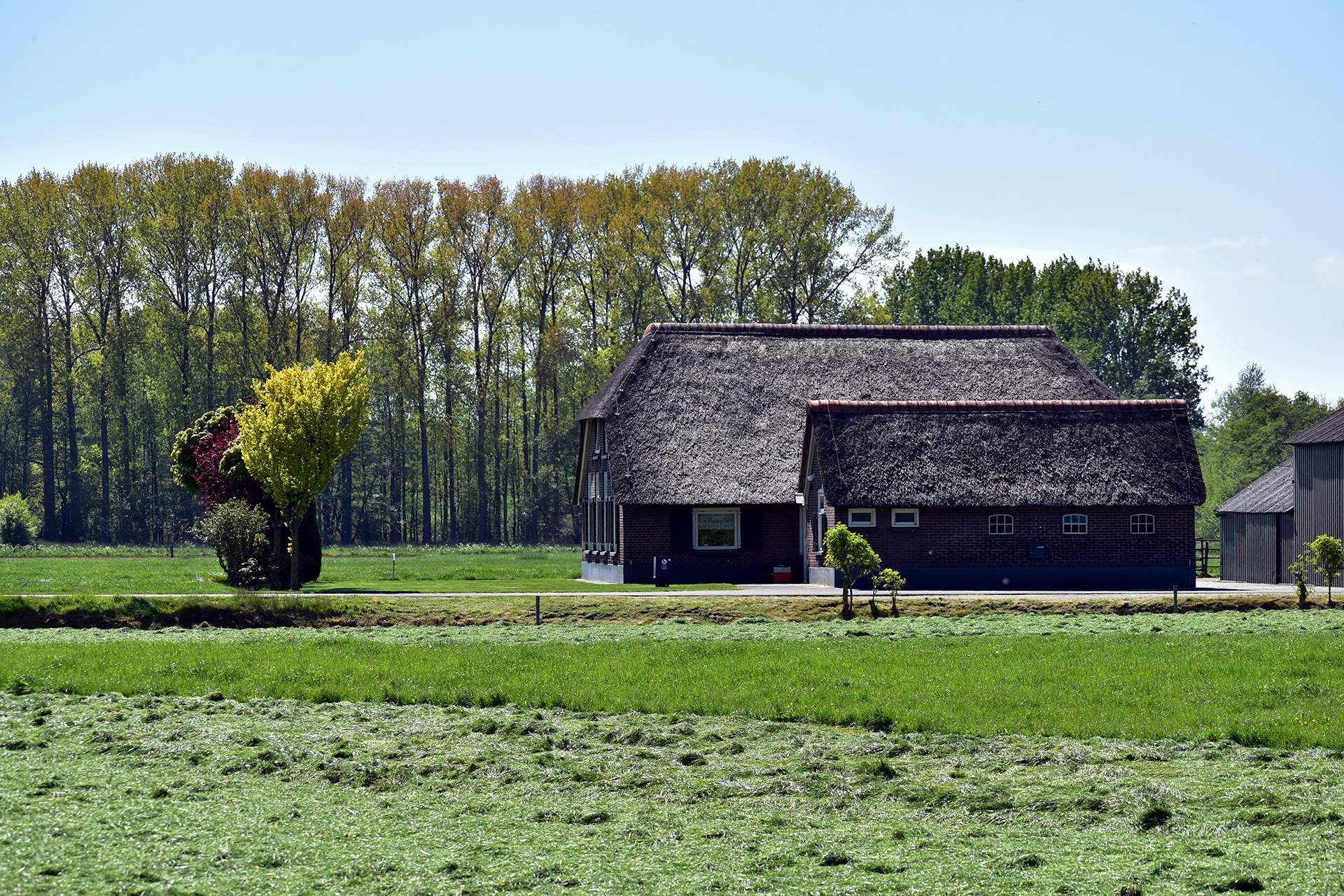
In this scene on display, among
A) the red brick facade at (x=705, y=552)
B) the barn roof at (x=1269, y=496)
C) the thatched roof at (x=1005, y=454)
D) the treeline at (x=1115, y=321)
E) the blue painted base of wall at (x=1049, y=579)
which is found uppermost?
the treeline at (x=1115, y=321)

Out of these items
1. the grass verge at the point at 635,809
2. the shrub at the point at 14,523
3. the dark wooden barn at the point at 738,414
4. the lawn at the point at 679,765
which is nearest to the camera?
the grass verge at the point at 635,809

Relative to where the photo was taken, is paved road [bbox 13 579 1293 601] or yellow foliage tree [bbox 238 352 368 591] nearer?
paved road [bbox 13 579 1293 601]

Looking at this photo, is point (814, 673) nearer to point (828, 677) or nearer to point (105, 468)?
point (828, 677)

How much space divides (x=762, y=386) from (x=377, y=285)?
114ft

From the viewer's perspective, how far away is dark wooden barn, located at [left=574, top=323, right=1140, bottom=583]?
4706cm

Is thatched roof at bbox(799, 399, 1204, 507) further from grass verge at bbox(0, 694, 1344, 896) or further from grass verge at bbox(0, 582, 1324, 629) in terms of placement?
grass verge at bbox(0, 694, 1344, 896)

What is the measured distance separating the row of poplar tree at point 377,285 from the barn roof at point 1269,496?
106 feet

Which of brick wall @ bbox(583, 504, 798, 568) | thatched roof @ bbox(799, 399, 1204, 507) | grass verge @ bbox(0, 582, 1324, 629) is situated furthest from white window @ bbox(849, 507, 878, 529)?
grass verge @ bbox(0, 582, 1324, 629)

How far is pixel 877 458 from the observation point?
4372 centimetres

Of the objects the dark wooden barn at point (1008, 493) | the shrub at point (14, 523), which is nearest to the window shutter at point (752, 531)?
the dark wooden barn at point (1008, 493)

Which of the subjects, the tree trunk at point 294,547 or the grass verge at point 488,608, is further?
the tree trunk at point 294,547

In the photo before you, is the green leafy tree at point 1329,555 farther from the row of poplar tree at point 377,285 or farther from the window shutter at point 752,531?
the row of poplar tree at point 377,285

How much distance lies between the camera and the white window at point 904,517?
42.9 metres

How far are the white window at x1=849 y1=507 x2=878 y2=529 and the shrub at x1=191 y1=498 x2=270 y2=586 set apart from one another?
17367 mm
